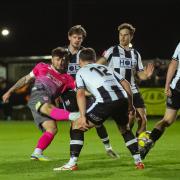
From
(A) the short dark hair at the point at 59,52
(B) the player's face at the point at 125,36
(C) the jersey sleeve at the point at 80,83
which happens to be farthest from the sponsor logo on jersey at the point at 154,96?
(C) the jersey sleeve at the point at 80,83

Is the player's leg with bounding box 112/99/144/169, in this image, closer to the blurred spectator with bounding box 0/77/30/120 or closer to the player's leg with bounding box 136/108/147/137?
the player's leg with bounding box 136/108/147/137

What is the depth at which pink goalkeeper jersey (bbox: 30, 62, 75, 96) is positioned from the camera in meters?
9.82

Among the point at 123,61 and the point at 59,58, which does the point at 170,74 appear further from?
the point at 59,58

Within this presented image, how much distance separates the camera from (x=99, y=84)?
834 cm

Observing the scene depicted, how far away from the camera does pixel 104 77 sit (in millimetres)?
8406

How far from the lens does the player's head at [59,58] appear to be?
9.58m

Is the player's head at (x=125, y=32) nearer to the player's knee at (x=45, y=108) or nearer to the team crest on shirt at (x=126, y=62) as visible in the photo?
the team crest on shirt at (x=126, y=62)

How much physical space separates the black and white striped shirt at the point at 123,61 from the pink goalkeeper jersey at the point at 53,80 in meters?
1.32

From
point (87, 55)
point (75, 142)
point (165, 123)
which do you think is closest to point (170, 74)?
point (165, 123)

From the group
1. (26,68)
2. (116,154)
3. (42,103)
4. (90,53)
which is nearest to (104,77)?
(90,53)

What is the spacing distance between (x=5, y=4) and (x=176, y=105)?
35456 millimetres

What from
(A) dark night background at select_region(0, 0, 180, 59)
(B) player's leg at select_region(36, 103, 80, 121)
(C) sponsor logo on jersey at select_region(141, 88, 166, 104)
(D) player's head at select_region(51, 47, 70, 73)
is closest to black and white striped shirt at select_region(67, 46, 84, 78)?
(D) player's head at select_region(51, 47, 70, 73)

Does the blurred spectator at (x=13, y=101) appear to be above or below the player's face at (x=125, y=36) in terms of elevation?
below

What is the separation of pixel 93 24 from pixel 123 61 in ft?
104
